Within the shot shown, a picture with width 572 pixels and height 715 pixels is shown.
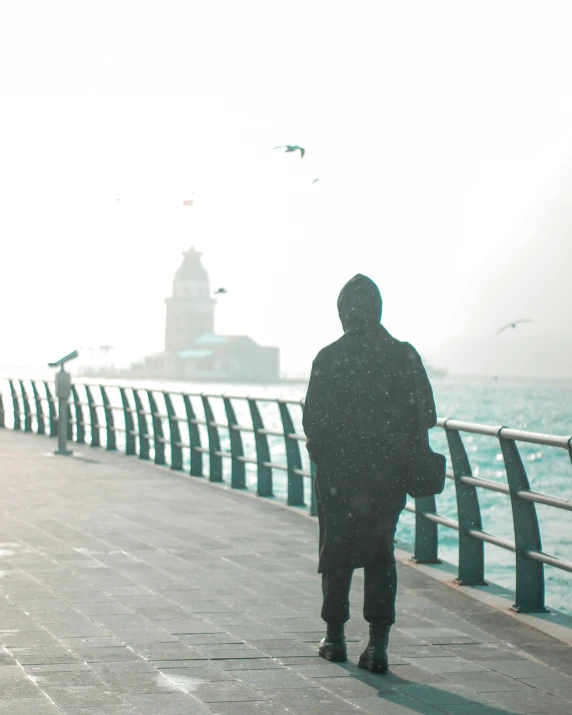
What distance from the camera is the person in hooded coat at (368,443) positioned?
222 inches

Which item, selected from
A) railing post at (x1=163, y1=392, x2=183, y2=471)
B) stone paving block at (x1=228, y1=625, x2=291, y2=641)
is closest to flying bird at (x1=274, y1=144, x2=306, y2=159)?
railing post at (x1=163, y1=392, x2=183, y2=471)

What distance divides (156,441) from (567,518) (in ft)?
61.6

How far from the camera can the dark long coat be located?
5.64 meters

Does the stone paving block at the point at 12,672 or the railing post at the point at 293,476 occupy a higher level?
the railing post at the point at 293,476

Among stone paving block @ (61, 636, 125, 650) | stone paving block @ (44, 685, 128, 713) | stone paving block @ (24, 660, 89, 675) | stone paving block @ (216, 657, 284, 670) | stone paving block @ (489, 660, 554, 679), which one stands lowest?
stone paving block @ (61, 636, 125, 650)

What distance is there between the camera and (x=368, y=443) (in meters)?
5.64

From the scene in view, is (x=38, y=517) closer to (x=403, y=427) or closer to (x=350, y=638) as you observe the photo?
(x=350, y=638)

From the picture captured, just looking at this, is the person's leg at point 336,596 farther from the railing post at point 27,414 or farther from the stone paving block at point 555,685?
the railing post at point 27,414

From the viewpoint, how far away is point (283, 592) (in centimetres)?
769

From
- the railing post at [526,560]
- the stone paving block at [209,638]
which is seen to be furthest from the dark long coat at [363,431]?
the railing post at [526,560]

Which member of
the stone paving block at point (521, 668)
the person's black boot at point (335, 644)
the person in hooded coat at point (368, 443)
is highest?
the person in hooded coat at point (368, 443)

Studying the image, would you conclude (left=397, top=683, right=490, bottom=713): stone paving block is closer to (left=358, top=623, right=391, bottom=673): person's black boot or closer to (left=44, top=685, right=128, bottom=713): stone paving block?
(left=358, top=623, right=391, bottom=673): person's black boot

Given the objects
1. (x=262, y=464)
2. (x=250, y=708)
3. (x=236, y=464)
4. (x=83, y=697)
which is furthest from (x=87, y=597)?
(x=236, y=464)

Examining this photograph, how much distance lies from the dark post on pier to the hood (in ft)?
4.41
